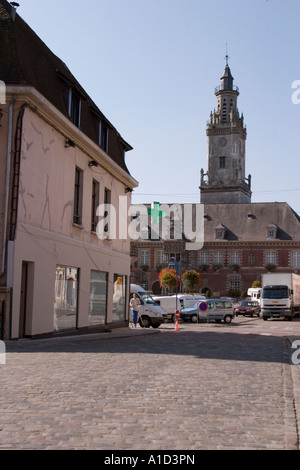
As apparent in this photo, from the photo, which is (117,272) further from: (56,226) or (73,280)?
(56,226)

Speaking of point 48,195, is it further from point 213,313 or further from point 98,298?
point 213,313

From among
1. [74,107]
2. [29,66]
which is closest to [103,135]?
[74,107]

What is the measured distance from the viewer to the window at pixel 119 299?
2623 cm

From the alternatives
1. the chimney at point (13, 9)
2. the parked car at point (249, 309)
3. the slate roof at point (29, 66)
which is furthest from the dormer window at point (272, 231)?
the chimney at point (13, 9)

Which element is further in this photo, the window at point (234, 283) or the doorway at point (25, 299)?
the window at point (234, 283)

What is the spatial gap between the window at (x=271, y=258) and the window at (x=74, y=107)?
69173 millimetres

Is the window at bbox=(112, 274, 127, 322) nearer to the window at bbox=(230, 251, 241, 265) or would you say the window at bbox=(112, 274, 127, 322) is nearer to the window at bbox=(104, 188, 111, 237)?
the window at bbox=(104, 188, 111, 237)

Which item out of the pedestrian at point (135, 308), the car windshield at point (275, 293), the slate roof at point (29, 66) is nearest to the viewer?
the slate roof at point (29, 66)

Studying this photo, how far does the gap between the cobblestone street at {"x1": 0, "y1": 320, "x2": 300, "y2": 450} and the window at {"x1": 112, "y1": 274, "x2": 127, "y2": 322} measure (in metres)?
11.5

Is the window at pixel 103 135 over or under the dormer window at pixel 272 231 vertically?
under

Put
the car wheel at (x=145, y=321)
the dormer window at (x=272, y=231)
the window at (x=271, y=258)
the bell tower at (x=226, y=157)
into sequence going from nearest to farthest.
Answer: the car wheel at (x=145, y=321) < the dormer window at (x=272, y=231) < the window at (x=271, y=258) < the bell tower at (x=226, y=157)

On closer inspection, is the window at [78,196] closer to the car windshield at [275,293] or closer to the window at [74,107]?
the window at [74,107]
